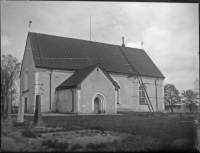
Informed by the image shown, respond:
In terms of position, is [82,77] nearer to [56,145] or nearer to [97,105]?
[97,105]

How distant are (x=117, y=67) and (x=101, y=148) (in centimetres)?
2144

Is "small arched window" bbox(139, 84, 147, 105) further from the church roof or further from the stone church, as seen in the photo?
the church roof

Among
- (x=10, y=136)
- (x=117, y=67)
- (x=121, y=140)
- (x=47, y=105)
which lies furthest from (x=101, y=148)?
(x=117, y=67)

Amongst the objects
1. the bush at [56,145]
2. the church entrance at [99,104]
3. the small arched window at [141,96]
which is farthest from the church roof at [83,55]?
the bush at [56,145]

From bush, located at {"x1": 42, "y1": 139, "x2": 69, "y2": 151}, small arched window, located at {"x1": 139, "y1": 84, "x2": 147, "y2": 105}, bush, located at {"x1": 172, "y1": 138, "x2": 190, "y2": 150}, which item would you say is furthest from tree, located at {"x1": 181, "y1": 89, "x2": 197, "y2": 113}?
small arched window, located at {"x1": 139, "y1": 84, "x2": 147, "y2": 105}

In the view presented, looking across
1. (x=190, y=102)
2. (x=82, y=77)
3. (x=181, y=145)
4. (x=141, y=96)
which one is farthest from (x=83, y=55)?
(x=181, y=145)

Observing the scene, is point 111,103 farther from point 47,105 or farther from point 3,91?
point 3,91

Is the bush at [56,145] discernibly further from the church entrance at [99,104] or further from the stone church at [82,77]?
the church entrance at [99,104]

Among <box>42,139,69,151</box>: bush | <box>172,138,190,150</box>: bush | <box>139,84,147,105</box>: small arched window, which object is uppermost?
<box>139,84,147,105</box>: small arched window

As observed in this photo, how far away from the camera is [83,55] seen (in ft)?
82.5

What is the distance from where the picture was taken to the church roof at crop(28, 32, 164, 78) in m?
20.6

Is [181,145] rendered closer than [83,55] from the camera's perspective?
Yes

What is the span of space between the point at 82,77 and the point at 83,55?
6.32 meters

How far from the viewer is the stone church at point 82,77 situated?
1938cm
